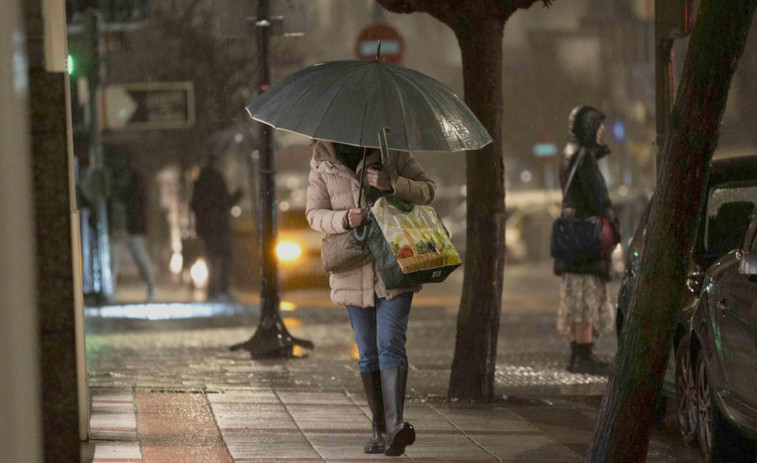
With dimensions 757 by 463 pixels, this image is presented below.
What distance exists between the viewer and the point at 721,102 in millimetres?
5801

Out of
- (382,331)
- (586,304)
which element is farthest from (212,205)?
(382,331)

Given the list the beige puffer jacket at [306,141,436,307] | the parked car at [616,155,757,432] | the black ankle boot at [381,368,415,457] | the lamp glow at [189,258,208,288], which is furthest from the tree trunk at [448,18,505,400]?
the lamp glow at [189,258,208,288]

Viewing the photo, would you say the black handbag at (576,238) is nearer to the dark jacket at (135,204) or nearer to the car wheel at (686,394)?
the car wheel at (686,394)

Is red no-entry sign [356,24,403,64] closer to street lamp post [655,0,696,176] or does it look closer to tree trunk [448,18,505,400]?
street lamp post [655,0,696,176]

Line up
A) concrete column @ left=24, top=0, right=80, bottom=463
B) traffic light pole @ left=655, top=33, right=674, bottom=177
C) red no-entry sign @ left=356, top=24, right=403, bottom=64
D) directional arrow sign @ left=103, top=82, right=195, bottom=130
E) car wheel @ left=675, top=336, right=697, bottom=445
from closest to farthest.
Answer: concrete column @ left=24, top=0, right=80, bottom=463
car wheel @ left=675, top=336, right=697, bottom=445
traffic light pole @ left=655, top=33, right=674, bottom=177
directional arrow sign @ left=103, top=82, right=195, bottom=130
red no-entry sign @ left=356, top=24, right=403, bottom=64

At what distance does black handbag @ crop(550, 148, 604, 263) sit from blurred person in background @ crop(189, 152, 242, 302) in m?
6.17

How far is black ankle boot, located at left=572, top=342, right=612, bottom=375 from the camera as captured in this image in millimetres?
10664

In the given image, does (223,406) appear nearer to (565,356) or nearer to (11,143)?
(565,356)

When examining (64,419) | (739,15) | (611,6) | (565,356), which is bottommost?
(565,356)

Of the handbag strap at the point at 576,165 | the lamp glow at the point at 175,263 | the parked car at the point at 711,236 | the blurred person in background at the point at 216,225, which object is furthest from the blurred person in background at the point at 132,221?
the parked car at the point at 711,236

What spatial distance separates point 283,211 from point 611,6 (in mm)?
5072

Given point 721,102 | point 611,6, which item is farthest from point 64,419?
point 611,6

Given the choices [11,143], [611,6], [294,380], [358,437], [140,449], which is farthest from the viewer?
[611,6]

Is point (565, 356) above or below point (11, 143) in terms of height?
below
